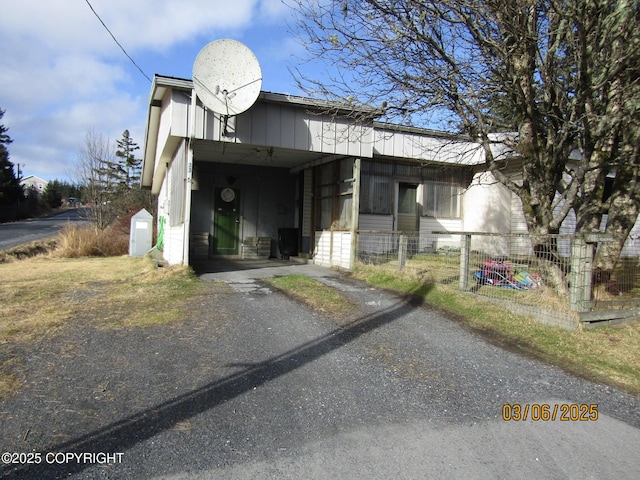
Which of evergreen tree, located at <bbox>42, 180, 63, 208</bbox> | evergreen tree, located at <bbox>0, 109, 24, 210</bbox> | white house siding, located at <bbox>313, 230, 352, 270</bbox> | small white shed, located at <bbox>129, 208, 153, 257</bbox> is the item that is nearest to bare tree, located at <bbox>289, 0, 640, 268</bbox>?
white house siding, located at <bbox>313, 230, 352, 270</bbox>

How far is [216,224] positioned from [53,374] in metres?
9.98

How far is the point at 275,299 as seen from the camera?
6.85 meters

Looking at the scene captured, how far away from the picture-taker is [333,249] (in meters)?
11.2

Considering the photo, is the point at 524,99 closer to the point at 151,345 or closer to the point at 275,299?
the point at 275,299

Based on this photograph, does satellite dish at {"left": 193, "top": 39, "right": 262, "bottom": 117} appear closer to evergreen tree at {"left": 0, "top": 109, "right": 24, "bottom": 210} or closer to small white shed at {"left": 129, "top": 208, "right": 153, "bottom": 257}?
small white shed at {"left": 129, "top": 208, "right": 153, "bottom": 257}

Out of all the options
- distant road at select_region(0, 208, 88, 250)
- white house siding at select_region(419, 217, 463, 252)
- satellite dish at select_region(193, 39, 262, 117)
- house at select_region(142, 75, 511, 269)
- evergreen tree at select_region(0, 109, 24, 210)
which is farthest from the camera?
evergreen tree at select_region(0, 109, 24, 210)

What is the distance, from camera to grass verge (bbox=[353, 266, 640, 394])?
4.10 meters

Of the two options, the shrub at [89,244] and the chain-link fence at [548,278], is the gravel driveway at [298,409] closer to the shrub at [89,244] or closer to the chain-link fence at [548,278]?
the chain-link fence at [548,278]

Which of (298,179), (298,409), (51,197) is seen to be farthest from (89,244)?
(51,197)

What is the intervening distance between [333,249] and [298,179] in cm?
376

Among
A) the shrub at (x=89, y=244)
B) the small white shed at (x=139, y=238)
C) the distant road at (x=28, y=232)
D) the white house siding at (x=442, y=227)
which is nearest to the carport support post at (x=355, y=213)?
the white house siding at (x=442, y=227)

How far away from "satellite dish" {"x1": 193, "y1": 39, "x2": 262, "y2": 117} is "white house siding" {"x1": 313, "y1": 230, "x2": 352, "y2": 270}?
411 centimetres

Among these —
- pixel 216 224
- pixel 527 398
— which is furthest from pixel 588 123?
pixel 216 224
